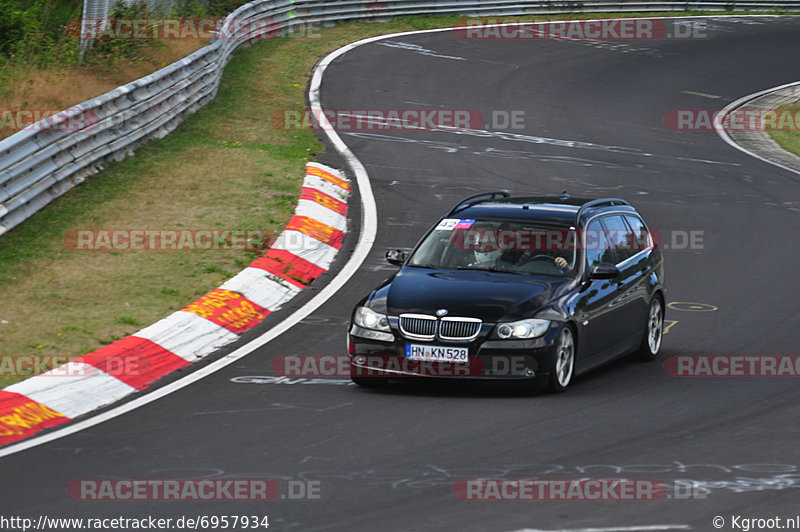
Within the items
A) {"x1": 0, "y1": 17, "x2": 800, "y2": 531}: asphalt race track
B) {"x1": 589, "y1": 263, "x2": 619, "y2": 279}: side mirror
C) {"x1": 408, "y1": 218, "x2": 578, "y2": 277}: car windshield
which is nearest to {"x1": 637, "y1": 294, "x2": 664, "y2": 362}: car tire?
{"x1": 0, "y1": 17, "x2": 800, "y2": 531}: asphalt race track

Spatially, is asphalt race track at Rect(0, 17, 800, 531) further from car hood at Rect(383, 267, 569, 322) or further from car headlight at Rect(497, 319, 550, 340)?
car hood at Rect(383, 267, 569, 322)

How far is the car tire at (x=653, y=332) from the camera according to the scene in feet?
37.9

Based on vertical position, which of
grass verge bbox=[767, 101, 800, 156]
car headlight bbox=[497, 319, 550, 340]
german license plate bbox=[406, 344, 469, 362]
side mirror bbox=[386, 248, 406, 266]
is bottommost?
german license plate bbox=[406, 344, 469, 362]

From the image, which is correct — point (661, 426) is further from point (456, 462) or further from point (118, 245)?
point (118, 245)

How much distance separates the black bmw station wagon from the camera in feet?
31.4

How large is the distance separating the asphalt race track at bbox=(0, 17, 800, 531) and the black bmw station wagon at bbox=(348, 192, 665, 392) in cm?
30

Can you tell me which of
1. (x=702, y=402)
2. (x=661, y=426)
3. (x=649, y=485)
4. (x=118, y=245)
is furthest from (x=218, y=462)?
(x=118, y=245)

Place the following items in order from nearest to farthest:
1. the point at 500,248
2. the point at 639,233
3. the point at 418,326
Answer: the point at 418,326 → the point at 500,248 → the point at 639,233

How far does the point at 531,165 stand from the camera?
20.8 m

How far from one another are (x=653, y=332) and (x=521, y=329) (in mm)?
2670

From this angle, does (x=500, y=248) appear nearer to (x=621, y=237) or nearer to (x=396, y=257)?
(x=396, y=257)

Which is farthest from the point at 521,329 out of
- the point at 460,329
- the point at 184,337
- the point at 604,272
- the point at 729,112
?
the point at 729,112

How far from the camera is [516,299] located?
9.76 meters

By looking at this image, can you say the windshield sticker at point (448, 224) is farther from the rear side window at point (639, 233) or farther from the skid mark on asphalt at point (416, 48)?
the skid mark on asphalt at point (416, 48)
